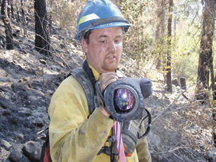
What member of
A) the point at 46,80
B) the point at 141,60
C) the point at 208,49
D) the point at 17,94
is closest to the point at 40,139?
the point at 17,94

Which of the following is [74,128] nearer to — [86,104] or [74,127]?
[74,127]

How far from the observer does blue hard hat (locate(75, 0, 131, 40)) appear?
5.49 feet

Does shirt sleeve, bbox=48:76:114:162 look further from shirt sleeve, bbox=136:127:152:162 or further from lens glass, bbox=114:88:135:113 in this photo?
shirt sleeve, bbox=136:127:152:162

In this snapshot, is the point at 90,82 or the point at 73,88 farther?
the point at 90,82

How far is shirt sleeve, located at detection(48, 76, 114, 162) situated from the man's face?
288 millimetres

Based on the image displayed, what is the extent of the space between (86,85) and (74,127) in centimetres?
30

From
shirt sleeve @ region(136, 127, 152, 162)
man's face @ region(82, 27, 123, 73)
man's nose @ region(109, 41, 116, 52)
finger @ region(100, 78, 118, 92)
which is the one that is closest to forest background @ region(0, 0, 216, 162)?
shirt sleeve @ region(136, 127, 152, 162)

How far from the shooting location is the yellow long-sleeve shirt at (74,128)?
3.94 feet

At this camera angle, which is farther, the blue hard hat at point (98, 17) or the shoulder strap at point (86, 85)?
the blue hard hat at point (98, 17)

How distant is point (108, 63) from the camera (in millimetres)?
1781

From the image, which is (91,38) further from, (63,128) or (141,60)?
(141,60)

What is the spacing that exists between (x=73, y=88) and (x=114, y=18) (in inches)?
23.2

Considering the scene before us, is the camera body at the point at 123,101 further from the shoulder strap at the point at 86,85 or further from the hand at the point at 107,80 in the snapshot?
the shoulder strap at the point at 86,85

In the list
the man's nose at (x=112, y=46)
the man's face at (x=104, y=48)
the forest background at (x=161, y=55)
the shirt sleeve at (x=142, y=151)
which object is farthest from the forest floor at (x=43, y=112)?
the man's nose at (x=112, y=46)
